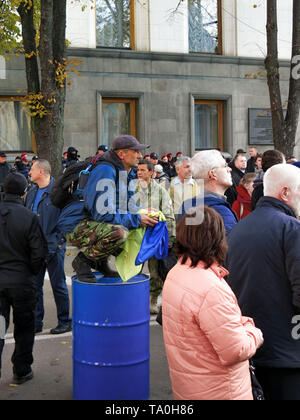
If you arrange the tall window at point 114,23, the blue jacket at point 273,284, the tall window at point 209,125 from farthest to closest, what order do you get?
the tall window at point 209,125 → the tall window at point 114,23 → the blue jacket at point 273,284

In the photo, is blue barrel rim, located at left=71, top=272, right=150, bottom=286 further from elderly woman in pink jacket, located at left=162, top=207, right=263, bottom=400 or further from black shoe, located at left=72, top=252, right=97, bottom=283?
elderly woman in pink jacket, located at left=162, top=207, right=263, bottom=400

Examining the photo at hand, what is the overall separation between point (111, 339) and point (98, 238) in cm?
78

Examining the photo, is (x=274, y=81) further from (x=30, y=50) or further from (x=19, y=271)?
(x=19, y=271)

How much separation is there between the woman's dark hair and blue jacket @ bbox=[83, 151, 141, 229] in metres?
1.52

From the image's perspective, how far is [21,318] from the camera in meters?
5.45

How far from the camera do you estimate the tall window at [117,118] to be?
20141 mm

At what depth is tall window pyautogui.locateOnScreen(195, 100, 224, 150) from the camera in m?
21.5

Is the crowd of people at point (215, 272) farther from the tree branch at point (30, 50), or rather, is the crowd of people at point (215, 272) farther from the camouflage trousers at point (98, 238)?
the tree branch at point (30, 50)

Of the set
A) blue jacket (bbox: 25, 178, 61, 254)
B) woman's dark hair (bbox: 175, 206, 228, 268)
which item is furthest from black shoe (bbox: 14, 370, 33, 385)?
woman's dark hair (bbox: 175, 206, 228, 268)

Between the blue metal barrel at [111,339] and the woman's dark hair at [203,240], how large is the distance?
150cm

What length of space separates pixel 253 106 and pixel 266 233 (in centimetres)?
1875

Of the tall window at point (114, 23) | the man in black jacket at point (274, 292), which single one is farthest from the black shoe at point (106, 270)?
the tall window at point (114, 23)

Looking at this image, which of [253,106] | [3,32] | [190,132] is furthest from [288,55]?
[3,32]
